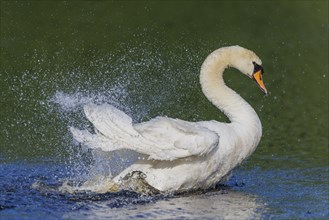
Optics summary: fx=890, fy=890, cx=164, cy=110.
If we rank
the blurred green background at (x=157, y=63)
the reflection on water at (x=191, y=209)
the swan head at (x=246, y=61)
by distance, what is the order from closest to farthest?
1. the reflection on water at (x=191, y=209)
2. the swan head at (x=246, y=61)
3. the blurred green background at (x=157, y=63)

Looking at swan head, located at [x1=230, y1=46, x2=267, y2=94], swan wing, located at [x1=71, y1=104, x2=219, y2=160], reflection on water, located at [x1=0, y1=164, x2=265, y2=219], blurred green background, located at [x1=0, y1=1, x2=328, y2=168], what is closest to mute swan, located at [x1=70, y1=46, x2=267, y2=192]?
swan wing, located at [x1=71, y1=104, x2=219, y2=160]

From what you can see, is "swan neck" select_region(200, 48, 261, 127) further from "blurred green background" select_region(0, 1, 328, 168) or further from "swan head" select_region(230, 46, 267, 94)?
"blurred green background" select_region(0, 1, 328, 168)

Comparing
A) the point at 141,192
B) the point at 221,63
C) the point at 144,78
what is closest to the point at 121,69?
the point at 144,78

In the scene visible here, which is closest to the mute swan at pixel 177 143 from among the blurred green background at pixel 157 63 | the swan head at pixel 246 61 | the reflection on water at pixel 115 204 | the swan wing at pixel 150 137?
the swan wing at pixel 150 137

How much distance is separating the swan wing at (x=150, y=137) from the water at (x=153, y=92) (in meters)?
0.54

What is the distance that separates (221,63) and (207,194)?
65.2 inches

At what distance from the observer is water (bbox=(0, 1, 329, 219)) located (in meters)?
9.45

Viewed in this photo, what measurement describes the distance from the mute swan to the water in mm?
239

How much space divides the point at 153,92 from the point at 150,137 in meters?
5.51

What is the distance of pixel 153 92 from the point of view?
14938 millimetres

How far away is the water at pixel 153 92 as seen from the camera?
372 inches

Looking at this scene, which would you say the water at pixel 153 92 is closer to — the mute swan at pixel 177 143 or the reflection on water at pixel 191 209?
the reflection on water at pixel 191 209

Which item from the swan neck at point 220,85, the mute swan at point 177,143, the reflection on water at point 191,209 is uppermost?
the swan neck at point 220,85

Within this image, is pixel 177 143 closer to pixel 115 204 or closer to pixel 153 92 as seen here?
pixel 115 204
